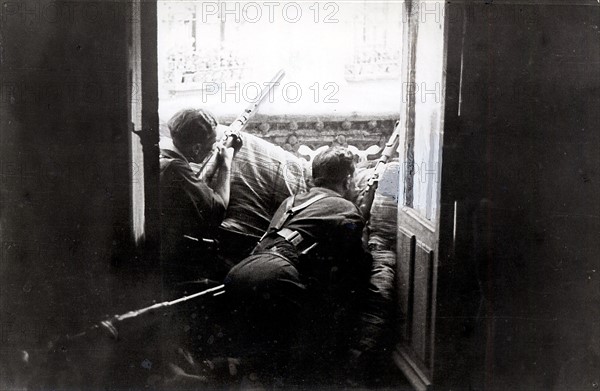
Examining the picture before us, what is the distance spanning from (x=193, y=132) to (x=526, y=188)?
4.21ft

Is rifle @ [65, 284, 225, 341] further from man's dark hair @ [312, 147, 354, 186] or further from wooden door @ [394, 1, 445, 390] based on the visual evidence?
wooden door @ [394, 1, 445, 390]

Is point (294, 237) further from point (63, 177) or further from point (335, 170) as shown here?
point (63, 177)

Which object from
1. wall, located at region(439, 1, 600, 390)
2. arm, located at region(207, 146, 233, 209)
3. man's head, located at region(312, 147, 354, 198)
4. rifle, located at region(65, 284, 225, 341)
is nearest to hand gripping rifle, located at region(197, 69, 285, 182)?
arm, located at region(207, 146, 233, 209)

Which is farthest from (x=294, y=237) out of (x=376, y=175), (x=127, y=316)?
(x=127, y=316)

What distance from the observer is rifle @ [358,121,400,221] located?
2709 millimetres

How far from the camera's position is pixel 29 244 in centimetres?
276

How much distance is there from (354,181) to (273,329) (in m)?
0.64

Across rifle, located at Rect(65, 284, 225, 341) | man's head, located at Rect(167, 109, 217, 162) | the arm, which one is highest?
man's head, located at Rect(167, 109, 217, 162)

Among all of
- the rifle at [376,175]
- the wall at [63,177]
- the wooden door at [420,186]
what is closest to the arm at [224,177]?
the wall at [63,177]

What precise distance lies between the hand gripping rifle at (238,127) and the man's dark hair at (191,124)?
7cm

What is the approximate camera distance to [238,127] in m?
2.69

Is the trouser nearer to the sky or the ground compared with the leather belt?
nearer to the ground

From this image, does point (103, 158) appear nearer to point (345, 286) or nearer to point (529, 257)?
point (345, 286)

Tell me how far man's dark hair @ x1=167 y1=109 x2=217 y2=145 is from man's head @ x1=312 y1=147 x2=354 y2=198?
0.42 m
